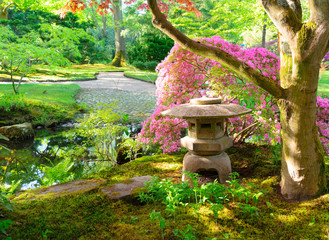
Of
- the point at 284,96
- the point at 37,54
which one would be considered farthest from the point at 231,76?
the point at 37,54

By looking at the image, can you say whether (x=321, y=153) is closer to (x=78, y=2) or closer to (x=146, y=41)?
(x=78, y=2)

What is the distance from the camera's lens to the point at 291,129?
8.23 ft

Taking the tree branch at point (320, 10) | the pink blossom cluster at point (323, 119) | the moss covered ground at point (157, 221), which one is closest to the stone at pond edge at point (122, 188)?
the moss covered ground at point (157, 221)

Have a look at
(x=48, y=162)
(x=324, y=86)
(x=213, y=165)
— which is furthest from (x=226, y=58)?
(x=324, y=86)

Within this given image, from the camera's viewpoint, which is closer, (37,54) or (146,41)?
(37,54)

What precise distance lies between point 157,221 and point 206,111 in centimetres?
129

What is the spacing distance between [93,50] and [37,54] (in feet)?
57.1

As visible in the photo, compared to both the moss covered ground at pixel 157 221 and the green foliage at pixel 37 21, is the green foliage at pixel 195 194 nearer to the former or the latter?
the moss covered ground at pixel 157 221

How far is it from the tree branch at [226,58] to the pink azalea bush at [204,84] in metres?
1.17

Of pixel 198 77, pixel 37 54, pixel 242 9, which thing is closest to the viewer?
pixel 198 77

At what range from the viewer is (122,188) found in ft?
10.0

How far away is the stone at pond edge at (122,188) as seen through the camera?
2.90 meters

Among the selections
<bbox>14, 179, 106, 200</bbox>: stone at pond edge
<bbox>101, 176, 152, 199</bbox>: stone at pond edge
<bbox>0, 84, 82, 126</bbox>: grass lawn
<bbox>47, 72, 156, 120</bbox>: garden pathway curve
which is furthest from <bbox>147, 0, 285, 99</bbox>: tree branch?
<bbox>0, 84, 82, 126</bbox>: grass lawn

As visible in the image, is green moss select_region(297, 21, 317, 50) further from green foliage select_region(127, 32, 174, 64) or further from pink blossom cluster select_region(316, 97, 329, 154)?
green foliage select_region(127, 32, 174, 64)
